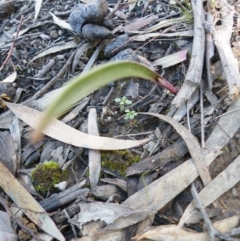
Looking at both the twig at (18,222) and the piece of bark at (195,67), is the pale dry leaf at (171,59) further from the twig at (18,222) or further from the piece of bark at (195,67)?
the twig at (18,222)

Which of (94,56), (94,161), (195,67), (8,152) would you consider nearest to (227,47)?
(195,67)

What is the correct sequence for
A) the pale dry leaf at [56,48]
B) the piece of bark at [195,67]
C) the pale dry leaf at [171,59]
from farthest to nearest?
the pale dry leaf at [56,48]
the pale dry leaf at [171,59]
the piece of bark at [195,67]

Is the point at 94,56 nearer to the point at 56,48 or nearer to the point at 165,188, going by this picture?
the point at 56,48

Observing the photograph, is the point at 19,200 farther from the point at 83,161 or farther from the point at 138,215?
the point at 138,215

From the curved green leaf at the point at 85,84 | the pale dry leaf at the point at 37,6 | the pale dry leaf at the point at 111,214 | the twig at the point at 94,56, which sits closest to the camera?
the curved green leaf at the point at 85,84

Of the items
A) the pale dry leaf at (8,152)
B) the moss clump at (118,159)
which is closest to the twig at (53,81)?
the pale dry leaf at (8,152)

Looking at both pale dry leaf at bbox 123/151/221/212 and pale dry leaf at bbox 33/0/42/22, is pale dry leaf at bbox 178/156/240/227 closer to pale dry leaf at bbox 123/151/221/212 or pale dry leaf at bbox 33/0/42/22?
pale dry leaf at bbox 123/151/221/212
